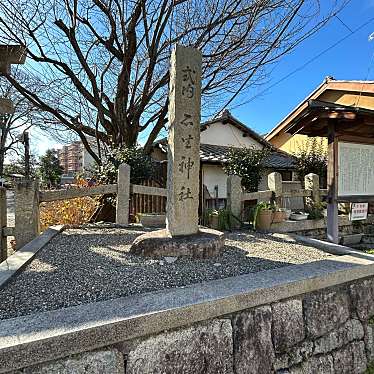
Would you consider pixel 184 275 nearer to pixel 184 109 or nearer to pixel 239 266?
pixel 239 266

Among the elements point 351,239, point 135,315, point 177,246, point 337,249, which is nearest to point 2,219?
point 177,246

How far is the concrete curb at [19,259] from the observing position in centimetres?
250

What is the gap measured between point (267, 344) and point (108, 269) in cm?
152

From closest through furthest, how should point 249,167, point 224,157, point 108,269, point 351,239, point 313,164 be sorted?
point 108,269 → point 351,239 → point 249,167 → point 224,157 → point 313,164

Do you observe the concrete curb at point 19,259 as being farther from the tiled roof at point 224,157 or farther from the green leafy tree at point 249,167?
the tiled roof at point 224,157

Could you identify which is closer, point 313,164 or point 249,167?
point 249,167

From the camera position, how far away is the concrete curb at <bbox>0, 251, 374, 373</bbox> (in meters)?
1.43

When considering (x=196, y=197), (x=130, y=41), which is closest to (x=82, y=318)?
(x=196, y=197)

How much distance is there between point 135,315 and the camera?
5.48ft

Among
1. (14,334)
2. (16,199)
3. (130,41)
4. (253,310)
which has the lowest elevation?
(253,310)

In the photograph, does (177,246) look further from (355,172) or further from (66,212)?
(66,212)

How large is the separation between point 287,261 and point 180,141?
1.80 m

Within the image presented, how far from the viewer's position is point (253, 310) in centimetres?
208

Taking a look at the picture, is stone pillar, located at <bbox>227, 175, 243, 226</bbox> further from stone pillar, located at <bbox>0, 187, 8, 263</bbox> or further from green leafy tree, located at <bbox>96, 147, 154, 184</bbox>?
stone pillar, located at <bbox>0, 187, 8, 263</bbox>
